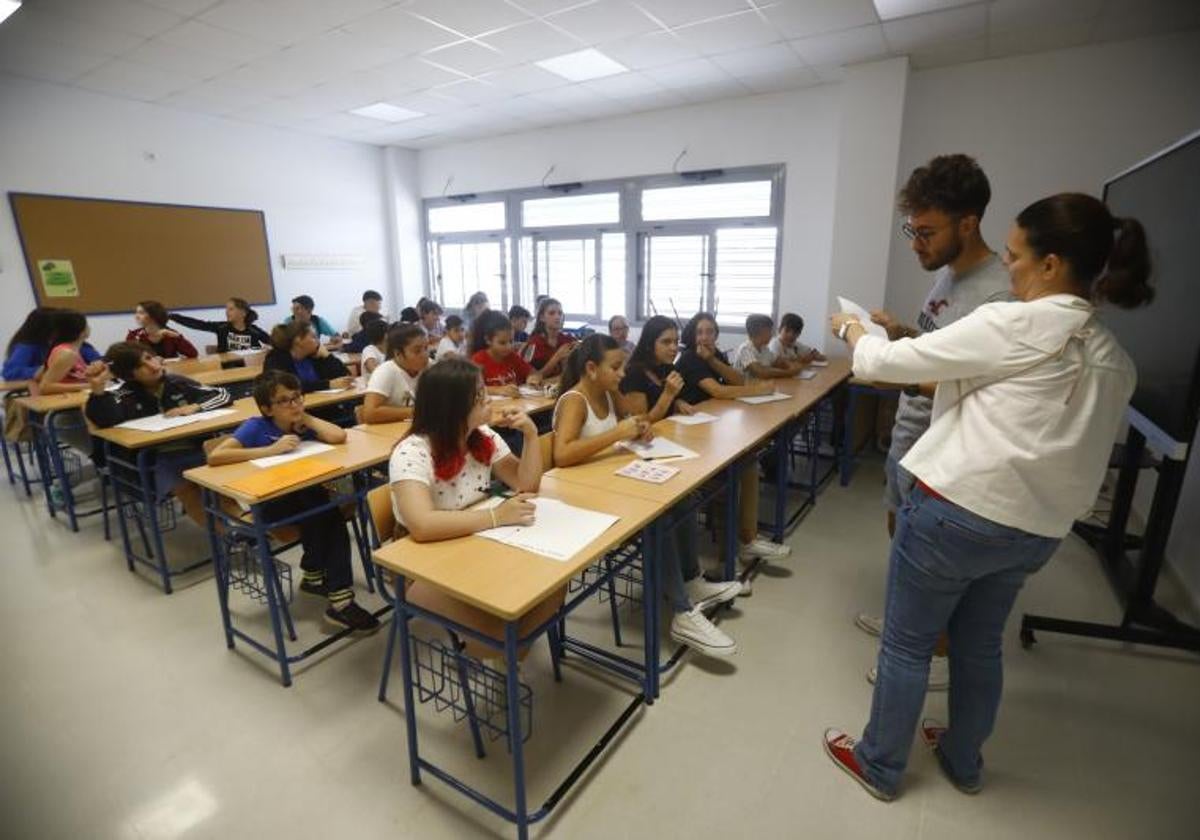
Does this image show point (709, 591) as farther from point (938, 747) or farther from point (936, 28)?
point (936, 28)

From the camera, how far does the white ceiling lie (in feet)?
12.5

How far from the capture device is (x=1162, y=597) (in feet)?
9.07

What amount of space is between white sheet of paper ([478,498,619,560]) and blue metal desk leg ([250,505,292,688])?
97 centimetres

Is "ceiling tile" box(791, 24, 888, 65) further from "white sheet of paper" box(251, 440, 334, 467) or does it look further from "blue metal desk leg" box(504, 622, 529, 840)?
"blue metal desk leg" box(504, 622, 529, 840)

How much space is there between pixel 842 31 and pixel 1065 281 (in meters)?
3.93

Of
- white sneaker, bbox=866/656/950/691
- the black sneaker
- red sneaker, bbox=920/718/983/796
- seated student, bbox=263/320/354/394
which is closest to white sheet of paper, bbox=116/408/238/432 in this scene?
seated student, bbox=263/320/354/394

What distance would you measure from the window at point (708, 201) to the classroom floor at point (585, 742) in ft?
14.9

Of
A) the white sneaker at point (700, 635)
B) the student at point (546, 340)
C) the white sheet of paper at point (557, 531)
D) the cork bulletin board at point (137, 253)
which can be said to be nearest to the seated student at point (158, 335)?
the cork bulletin board at point (137, 253)

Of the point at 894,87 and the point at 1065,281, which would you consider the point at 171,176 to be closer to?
the point at 894,87

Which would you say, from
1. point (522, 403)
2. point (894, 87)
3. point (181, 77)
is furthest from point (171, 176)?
point (894, 87)

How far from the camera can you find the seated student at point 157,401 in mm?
2828

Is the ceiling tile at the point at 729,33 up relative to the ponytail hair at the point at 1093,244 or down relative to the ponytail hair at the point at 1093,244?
up

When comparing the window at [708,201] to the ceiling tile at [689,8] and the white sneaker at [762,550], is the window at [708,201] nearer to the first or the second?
the ceiling tile at [689,8]

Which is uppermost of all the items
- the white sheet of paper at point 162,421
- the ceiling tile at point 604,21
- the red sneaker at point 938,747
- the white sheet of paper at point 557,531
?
the ceiling tile at point 604,21
